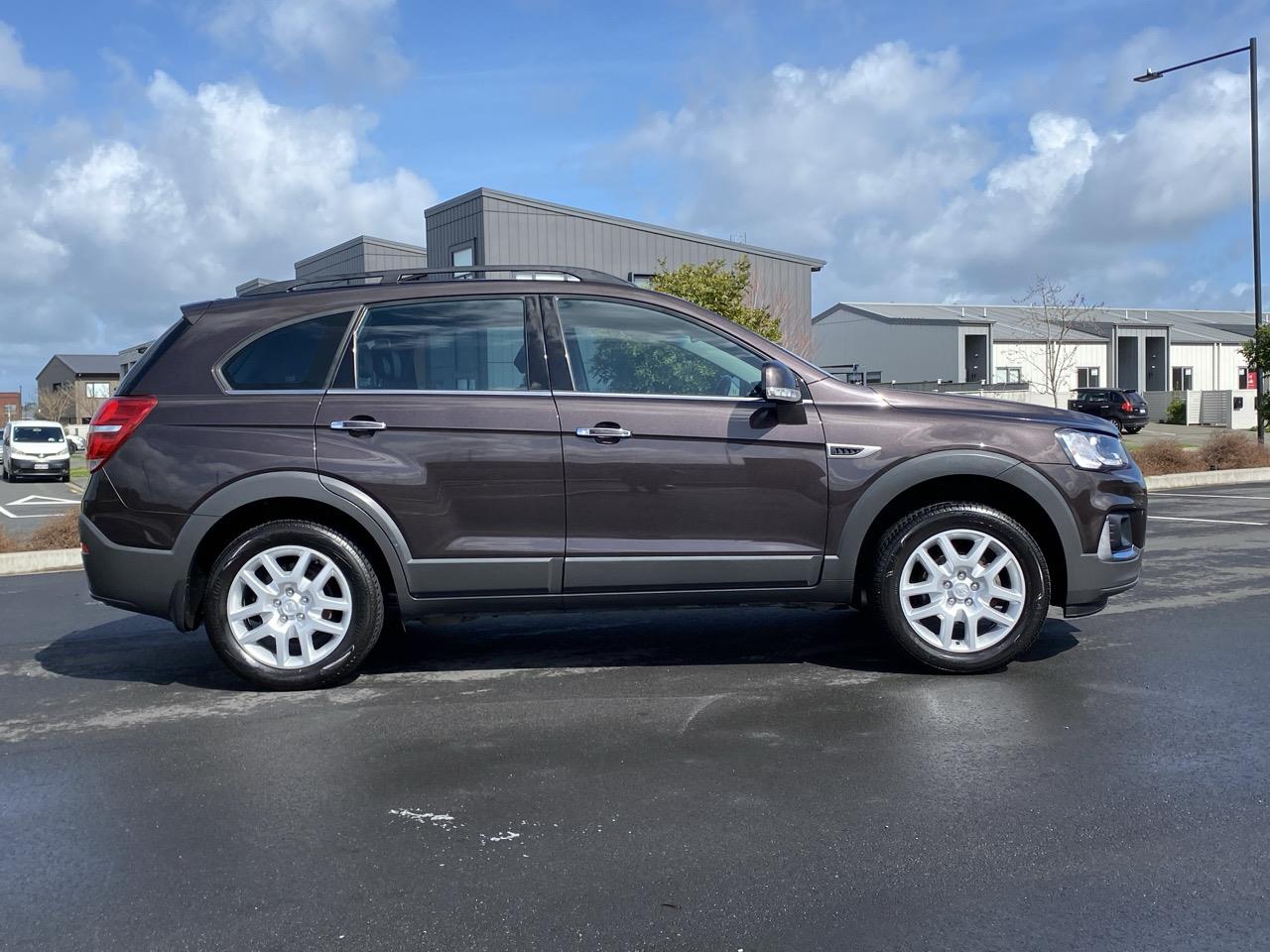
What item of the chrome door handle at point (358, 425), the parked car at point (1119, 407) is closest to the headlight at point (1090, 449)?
the chrome door handle at point (358, 425)

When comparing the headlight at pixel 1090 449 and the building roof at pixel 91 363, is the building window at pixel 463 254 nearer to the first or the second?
the headlight at pixel 1090 449

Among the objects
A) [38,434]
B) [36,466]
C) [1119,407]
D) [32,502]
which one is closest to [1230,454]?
[32,502]

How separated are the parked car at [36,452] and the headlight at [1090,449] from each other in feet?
105

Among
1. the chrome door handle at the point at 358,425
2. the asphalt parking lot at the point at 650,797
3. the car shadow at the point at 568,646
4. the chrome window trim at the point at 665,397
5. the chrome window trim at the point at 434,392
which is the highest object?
the chrome window trim at the point at 434,392

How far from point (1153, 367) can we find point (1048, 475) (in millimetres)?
64244

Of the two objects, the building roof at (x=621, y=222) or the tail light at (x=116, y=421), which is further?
the building roof at (x=621, y=222)

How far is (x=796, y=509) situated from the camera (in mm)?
5219

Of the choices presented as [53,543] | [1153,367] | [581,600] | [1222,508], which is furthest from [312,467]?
[1153,367]

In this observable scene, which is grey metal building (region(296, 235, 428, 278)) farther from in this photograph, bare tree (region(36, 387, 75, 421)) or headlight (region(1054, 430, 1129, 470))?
bare tree (region(36, 387, 75, 421))

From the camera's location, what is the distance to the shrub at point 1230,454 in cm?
2016

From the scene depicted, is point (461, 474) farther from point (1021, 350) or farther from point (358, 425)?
point (1021, 350)

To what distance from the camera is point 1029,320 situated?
58875mm

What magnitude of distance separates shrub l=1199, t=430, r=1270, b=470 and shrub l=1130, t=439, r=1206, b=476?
204mm

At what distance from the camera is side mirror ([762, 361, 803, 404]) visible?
5.09m
